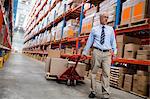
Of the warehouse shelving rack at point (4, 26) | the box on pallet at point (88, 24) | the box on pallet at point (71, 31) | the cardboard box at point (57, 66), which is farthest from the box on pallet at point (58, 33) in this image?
the cardboard box at point (57, 66)

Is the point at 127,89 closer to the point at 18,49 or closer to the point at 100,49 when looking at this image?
the point at 100,49

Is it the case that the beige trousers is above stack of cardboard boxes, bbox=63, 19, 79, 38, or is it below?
below

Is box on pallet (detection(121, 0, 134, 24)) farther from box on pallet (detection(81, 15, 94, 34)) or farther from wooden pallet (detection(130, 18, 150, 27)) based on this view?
box on pallet (detection(81, 15, 94, 34))

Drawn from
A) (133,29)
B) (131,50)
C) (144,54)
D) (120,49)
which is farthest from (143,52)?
(120,49)

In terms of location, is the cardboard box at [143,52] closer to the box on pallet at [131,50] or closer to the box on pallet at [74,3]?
the box on pallet at [131,50]

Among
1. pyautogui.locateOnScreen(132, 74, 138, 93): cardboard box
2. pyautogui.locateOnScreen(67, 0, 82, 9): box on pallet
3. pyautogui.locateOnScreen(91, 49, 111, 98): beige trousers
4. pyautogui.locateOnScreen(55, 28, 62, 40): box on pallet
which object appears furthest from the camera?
pyautogui.locateOnScreen(55, 28, 62, 40): box on pallet

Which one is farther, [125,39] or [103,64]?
[125,39]

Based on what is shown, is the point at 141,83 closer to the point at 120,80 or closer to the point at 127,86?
the point at 127,86

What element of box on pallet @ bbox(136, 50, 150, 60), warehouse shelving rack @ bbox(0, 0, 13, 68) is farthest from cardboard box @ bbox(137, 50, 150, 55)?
warehouse shelving rack @ bbox(0, 0, 13, 68)

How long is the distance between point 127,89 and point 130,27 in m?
1.30

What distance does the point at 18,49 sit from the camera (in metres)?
43.8

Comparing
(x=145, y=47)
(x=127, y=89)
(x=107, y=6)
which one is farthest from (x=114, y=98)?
(x=107, y=6)

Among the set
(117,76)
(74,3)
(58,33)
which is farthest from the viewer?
(58,33)

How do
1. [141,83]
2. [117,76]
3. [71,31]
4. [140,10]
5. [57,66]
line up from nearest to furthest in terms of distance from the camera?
1. [141,83]
2. [140,10]
3. [117,76]
4. [57,66]
5. [71,31]
